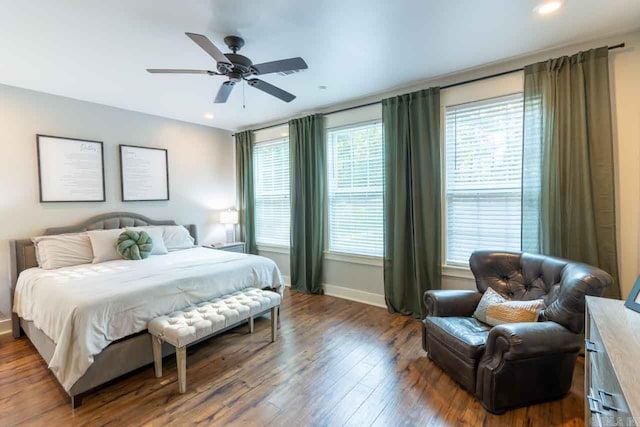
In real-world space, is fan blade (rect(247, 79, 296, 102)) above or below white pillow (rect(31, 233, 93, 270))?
above

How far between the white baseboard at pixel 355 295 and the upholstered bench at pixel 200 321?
1.45 m

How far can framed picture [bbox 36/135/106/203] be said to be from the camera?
3424 millimetres

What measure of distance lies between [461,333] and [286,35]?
265 centimetres

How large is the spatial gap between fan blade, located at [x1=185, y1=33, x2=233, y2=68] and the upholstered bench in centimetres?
197

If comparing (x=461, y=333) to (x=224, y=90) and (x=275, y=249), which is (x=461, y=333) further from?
(x=275, y=249)

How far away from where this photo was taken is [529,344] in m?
1.79

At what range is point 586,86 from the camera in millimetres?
2451

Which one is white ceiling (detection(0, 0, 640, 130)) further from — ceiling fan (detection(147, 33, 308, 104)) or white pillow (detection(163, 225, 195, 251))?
white pillow (detection(163, 225, 195, 251))

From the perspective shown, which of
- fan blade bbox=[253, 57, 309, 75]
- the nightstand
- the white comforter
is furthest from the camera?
the nightstand

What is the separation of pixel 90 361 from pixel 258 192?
3.54m

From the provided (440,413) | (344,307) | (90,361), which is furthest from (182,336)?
(344,307)

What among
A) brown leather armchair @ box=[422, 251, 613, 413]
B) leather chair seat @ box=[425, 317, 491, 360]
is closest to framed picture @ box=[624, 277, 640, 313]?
brown leather armchair @ box=[422, 251, 613, 413]

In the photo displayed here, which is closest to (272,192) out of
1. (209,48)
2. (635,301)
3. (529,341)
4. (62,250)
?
(62,250)

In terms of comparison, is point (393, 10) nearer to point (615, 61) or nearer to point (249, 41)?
point (249, 41)
